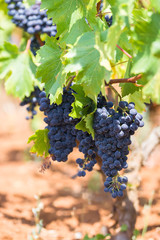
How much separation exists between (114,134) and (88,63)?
0.36 m

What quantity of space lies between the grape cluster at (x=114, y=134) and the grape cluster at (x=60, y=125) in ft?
0.64

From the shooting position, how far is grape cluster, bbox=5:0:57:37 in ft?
7.32

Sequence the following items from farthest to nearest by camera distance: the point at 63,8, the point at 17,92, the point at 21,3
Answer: the point at 21,3 → the point at 17,92 → the point at 63,8

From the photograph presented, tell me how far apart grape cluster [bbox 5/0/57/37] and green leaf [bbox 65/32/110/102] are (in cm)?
105

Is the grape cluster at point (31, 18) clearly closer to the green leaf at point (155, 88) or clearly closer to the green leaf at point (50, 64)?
the green leaf at point (50, 64)

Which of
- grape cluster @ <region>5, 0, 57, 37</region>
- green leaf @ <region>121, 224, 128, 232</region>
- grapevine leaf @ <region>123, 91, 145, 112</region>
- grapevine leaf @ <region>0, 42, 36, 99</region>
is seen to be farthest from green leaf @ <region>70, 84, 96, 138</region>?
green leaf @ <region>121, 224, 128, 232</region>

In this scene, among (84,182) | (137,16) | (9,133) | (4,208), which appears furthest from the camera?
(9,133)

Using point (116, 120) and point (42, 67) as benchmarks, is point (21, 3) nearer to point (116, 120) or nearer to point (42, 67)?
point (42, 67)

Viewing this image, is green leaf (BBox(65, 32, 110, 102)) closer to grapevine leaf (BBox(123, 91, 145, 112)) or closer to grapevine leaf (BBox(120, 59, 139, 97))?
grapevine leaf (BBox(120, 59, 139, 97))

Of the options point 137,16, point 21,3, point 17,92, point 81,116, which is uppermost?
point 21,3

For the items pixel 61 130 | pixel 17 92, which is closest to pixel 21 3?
pixel 17 92

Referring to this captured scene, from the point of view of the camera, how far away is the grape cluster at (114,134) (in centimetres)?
137

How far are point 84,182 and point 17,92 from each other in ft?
8.70

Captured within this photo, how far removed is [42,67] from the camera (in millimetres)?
1491
